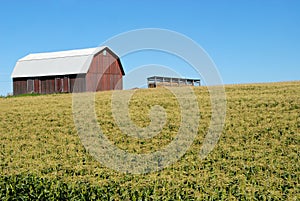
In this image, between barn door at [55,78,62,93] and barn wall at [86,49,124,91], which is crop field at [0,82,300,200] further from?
barn door at [55,78,62,93]

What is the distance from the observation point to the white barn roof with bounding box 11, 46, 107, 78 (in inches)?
1399

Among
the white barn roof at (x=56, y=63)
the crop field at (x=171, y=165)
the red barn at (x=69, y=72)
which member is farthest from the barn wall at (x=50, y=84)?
the crop field at (x=171, y=165)

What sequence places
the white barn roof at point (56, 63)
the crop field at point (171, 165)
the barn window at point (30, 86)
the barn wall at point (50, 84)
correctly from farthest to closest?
the barn window at point (30, 86) → the white barn roof at point (56, 63) → the barn wall at point (50, 84) → the crop field at point (171, 165)

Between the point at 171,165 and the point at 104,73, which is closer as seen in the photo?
the point at 171,165

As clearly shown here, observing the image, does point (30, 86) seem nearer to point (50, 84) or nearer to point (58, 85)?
point (50, 84)

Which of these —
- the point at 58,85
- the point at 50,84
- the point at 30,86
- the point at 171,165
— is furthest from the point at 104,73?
the point at 171,165

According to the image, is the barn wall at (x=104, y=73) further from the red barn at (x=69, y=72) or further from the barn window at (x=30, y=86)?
the barn window at (x=30, y=86)

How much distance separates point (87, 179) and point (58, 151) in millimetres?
3068

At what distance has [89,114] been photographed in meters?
17.1

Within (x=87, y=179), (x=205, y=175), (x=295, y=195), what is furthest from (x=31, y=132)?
(x=295, y=195)

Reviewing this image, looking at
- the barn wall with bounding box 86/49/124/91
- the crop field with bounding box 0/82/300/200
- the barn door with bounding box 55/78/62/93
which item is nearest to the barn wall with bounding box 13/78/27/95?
the barn door with bounding box 55/78/62/93

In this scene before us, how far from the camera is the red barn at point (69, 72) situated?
3522cm

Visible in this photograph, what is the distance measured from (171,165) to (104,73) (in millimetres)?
26613

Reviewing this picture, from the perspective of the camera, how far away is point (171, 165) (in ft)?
35.7
